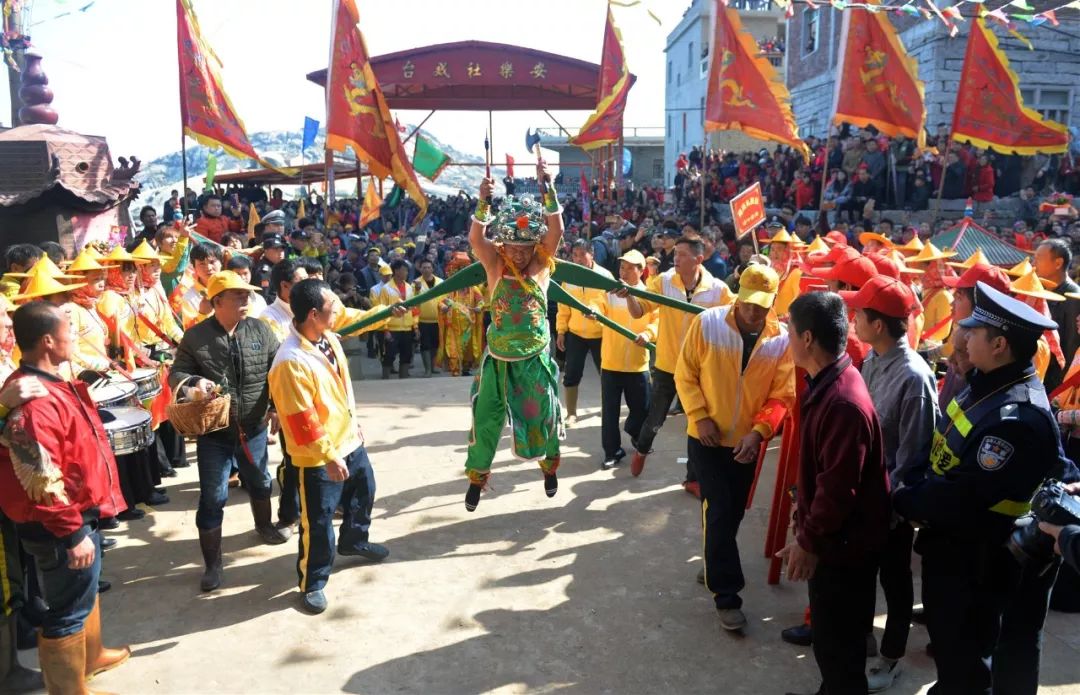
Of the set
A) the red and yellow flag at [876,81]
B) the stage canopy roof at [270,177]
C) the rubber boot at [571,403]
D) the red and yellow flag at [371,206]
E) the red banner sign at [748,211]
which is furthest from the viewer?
the stage canopy roof at [270,177]

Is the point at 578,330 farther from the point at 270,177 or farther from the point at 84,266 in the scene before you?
the point at 270,177

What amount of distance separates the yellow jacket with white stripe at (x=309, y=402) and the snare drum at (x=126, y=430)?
98cm

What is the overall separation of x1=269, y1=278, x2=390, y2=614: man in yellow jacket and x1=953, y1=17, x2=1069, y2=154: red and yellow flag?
853 centimetres

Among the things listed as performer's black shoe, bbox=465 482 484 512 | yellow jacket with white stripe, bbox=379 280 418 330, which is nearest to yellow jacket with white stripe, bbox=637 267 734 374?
performer's black shoe, bbox=465 482 484 512

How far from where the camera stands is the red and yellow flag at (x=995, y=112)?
9.25m

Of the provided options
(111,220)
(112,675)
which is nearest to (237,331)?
(112,675)

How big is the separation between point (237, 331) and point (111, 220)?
8.64 metres

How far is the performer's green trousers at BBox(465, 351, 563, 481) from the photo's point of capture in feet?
15.8

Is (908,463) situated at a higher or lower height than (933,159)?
lower

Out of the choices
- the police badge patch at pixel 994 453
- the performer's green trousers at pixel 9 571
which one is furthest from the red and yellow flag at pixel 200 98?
the police badge patch at pixel 994 453

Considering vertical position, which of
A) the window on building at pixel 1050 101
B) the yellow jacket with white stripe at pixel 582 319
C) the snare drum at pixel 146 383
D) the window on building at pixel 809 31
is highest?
the window on building at pixel 809 31

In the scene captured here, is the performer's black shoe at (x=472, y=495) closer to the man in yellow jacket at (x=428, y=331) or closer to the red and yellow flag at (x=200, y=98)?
the red and yellow flag at (x=200, y=98)

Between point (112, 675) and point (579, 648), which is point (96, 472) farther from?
point (579, 648)

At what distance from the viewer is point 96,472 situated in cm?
→ 329
